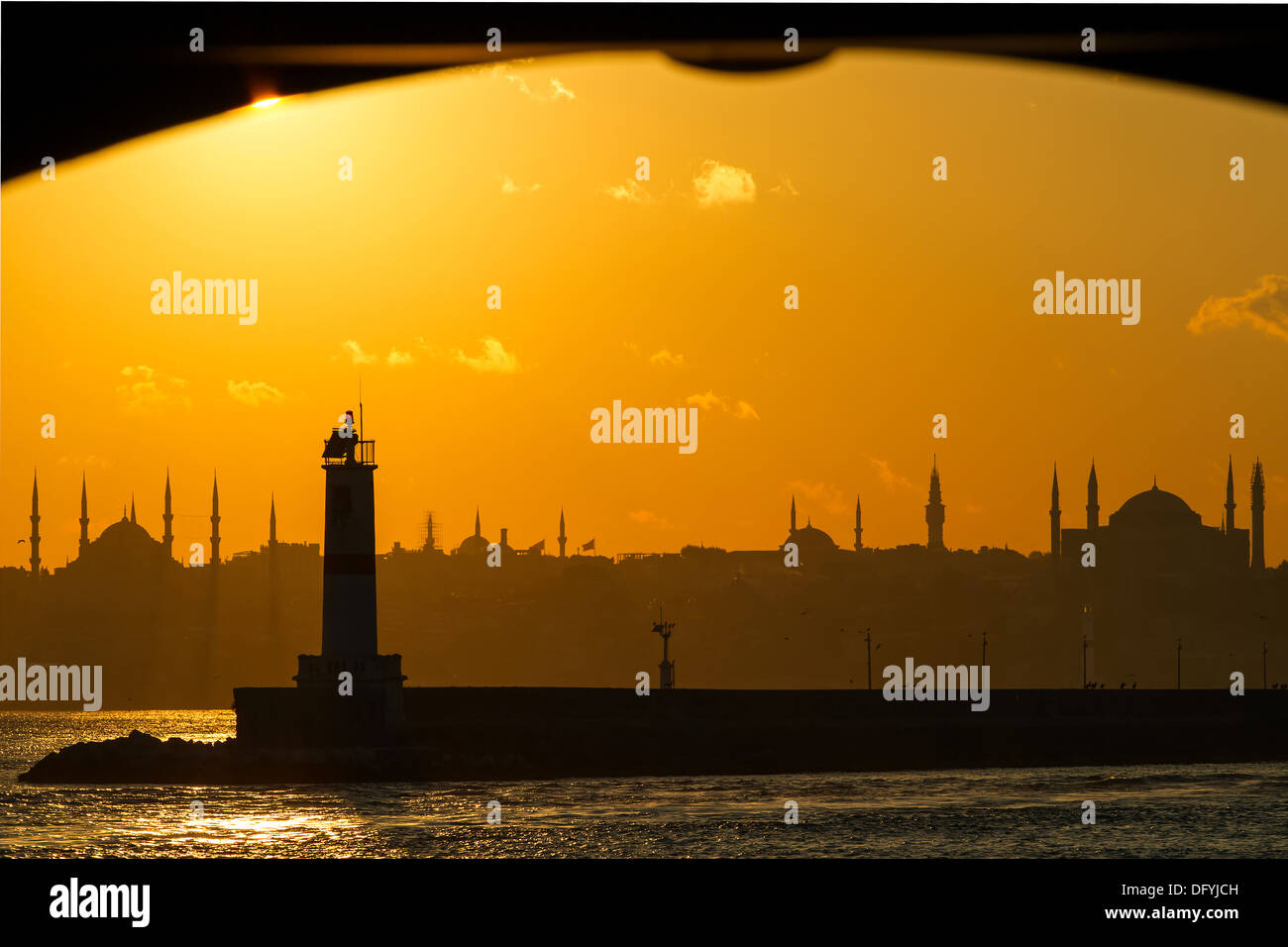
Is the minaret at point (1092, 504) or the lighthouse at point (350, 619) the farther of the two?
the minaret at point (1092, 504)

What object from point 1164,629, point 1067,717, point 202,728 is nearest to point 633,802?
point 1067,717

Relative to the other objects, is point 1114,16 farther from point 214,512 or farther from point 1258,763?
point 214,512

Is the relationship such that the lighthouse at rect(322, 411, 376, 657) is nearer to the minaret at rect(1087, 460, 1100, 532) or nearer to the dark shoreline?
the dark shoreline

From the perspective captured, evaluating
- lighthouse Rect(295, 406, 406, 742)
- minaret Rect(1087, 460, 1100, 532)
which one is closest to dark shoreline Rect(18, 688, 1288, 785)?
lighthouse Rect(295, 406, 406, 742)

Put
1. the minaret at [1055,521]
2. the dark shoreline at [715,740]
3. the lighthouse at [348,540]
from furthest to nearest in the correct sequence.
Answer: the minaret at [1055,521] < the dark shoreline at [715,740] < the lighthouse at [348,540]

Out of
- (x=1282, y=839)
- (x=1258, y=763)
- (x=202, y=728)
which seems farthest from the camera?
(x=202, y=728)

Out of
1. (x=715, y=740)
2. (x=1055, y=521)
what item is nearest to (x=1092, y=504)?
(x=1055, y=521)

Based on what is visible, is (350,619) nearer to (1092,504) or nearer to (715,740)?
(715,740)

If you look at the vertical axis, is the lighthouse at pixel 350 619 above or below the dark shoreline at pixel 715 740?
above

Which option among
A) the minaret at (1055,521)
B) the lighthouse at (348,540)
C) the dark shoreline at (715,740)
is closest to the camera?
the lighthouse at (348,540)

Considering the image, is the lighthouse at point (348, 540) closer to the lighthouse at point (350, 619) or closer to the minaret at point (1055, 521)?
the lighthouse at point (350, 619)

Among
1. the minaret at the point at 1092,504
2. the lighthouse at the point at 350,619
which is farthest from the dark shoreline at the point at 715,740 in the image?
the minaret at the point at 1092,504
